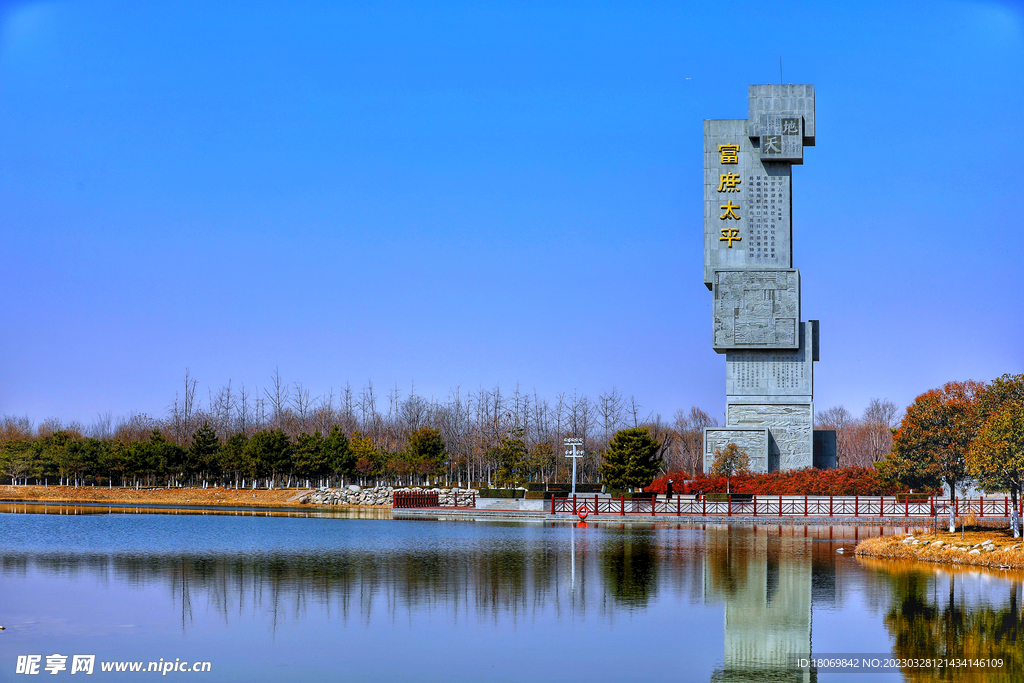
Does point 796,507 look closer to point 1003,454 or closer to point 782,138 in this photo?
point 1003,454

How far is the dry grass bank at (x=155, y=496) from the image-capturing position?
70688 millimetres

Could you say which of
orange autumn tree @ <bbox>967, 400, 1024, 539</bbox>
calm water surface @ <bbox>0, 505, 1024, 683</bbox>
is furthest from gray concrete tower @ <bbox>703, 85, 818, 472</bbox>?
calm water surface @ <bbox>0, 505, 1024, 683</bbox>

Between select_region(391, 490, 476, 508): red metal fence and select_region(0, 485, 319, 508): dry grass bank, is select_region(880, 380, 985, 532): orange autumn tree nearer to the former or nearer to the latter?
select_region(391, 490, 476, 508): red metal fence

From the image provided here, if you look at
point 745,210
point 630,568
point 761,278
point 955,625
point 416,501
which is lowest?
point 416,501

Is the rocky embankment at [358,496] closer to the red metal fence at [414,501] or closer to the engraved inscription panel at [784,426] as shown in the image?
the red metal fence at [414,501]

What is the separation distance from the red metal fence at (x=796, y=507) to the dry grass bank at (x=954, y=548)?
1478cm

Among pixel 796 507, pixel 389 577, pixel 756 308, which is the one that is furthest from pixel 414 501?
pixel 389 577

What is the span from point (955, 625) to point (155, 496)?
69903mm

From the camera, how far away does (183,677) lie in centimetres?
1243

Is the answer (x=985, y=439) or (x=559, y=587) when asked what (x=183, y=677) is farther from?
(x=985, y=439)

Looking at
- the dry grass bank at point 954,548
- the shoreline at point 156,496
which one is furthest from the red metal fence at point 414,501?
the dry grass bank at point 954,548

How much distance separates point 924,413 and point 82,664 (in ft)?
150

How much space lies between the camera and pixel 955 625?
15.5 m

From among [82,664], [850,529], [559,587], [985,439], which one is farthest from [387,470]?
[82,664]
